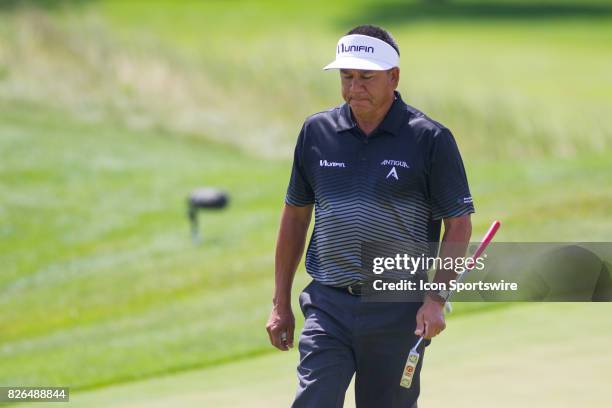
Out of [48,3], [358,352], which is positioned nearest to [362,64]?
[358,352]

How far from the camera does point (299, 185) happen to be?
18.8ft

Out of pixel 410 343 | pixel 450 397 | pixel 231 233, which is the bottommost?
pixel 231 233

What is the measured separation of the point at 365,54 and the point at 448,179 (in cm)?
63

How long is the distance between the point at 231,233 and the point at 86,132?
7.42m

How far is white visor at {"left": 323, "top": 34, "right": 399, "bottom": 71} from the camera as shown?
531 centimetres

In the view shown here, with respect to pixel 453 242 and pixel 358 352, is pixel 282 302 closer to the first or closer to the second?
pixel 358 352

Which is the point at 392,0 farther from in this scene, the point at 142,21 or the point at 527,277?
the point at 527,277

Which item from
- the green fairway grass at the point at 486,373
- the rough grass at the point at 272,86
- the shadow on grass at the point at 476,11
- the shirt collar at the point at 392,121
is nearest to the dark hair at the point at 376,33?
the shirt collar at the point at 392,121

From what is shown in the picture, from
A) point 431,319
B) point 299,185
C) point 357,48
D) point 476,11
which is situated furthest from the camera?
point 476,11

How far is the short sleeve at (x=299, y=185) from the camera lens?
5.66 m

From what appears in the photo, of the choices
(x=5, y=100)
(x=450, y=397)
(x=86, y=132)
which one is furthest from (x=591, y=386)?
(x=5, y=100)

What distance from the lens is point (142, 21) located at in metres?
41.8

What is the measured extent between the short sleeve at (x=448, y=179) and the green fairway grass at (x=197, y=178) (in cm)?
210

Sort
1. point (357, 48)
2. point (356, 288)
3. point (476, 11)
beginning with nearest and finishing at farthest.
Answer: point (357, 48) → point (356, 288) → point (476, 11)
